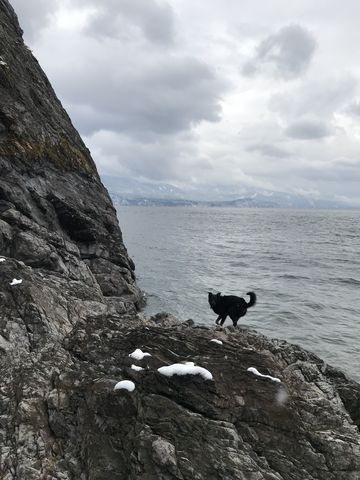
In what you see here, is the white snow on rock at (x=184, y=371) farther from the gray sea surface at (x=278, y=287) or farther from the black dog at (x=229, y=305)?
the gray sea surface at (x=278, y=287)

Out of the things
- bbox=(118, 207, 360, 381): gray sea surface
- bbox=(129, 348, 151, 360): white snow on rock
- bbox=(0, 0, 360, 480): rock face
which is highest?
bbox=(129, 348, 151, 360): white snow on rock

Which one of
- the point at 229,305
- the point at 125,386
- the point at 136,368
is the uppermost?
the point at 136,368

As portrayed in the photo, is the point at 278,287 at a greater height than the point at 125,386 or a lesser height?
lesser

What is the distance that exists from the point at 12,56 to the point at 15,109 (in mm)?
5344

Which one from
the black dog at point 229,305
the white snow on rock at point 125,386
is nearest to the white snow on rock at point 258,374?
the white snow on rock at point 125,386

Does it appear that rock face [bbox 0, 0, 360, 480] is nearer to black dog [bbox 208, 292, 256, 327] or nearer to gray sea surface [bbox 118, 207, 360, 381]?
black dog [bbox 208, 292, 256, 327]

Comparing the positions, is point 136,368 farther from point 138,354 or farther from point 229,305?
point 229,305

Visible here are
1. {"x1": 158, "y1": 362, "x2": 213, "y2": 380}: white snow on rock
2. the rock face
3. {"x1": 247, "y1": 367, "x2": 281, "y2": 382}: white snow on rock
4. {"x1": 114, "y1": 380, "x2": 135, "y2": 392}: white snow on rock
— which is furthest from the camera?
{"x1": 247, "y1": 367, "x2": 281, "y2": 382}: white snow on rock

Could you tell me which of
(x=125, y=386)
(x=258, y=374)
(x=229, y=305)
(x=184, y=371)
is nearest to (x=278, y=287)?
(x=229, y=305)

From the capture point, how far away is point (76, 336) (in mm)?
10008

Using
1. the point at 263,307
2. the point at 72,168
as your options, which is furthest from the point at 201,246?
the point at 72,168

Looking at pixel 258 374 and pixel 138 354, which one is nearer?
pixel 258 374

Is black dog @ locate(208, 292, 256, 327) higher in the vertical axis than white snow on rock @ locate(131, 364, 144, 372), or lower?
lower

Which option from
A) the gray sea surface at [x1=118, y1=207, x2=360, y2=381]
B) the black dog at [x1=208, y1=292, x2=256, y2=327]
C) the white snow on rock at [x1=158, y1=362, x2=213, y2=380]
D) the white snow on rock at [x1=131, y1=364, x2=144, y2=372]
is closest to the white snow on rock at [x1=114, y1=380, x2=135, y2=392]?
the white snow on rock at [x1=131, y1=364, x2=144, y2=372]
